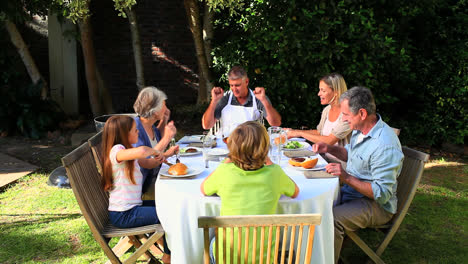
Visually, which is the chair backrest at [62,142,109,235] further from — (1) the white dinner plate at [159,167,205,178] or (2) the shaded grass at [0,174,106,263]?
(2) the shaded grass at [0,174,106,263]

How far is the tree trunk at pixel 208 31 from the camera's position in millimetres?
7254

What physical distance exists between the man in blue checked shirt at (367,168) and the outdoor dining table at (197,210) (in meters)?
0.27

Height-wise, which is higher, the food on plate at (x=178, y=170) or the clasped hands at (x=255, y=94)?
the clasped hands at (x=255, y=94)

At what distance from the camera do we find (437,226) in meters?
4.58

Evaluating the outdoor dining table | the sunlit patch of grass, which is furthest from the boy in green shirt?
the sunlit patch of grass

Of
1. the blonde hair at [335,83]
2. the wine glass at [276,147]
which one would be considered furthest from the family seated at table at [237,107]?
the wine glass at [276,147]

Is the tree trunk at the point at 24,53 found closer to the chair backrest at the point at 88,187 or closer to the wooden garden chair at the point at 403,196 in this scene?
the chair backrest at the point at 88,187

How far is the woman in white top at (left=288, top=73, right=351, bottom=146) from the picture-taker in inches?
158

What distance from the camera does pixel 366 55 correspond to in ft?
A: 19.6

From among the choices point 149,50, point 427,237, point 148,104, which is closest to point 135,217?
point 148,104

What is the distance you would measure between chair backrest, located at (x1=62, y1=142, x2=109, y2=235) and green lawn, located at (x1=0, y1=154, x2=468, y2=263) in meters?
0.72

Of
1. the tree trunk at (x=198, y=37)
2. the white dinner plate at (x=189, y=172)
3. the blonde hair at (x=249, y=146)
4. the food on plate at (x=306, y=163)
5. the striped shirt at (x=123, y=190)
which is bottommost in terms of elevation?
the striped shirt at (x=123, y=190)

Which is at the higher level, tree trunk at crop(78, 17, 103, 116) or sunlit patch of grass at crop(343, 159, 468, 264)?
tree trunk at crop(78, 17, 103, 116)

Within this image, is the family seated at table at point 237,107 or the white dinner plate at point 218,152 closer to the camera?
the white dinner plate at point 218,152
